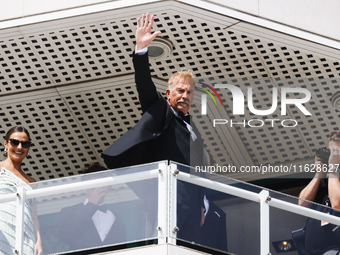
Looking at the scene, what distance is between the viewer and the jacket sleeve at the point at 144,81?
911 cm

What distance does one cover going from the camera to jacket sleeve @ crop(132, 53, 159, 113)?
9109 millimetres

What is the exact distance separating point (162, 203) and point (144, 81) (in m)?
1.00

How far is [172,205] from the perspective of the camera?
8719mm

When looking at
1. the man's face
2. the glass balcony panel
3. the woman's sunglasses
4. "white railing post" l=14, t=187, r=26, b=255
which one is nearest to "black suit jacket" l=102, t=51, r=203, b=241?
the man's face

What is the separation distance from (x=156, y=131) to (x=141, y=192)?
59 cm

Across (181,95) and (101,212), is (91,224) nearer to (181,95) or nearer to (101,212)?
(101,212)

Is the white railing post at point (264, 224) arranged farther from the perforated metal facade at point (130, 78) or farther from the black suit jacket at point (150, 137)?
the perforated metal facade at point (130, 78)

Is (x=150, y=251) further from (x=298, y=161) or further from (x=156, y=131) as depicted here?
(x=298, y=161)

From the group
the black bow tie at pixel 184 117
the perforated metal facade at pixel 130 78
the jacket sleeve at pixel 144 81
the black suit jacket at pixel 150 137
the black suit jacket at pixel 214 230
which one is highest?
the perforated metal facade at pixel 130 78

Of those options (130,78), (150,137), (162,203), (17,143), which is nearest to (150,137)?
(150,137)

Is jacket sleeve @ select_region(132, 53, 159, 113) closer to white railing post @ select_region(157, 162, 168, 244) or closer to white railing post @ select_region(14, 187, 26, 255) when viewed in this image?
white railing post @ select_region(157, 162, 168, 244)

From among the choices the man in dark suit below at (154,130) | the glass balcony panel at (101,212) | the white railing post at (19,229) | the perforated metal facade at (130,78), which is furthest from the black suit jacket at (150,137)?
the perforated metal facade at (130,78)

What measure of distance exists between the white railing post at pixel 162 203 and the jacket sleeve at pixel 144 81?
25.5 inches

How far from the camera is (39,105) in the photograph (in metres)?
11.5
